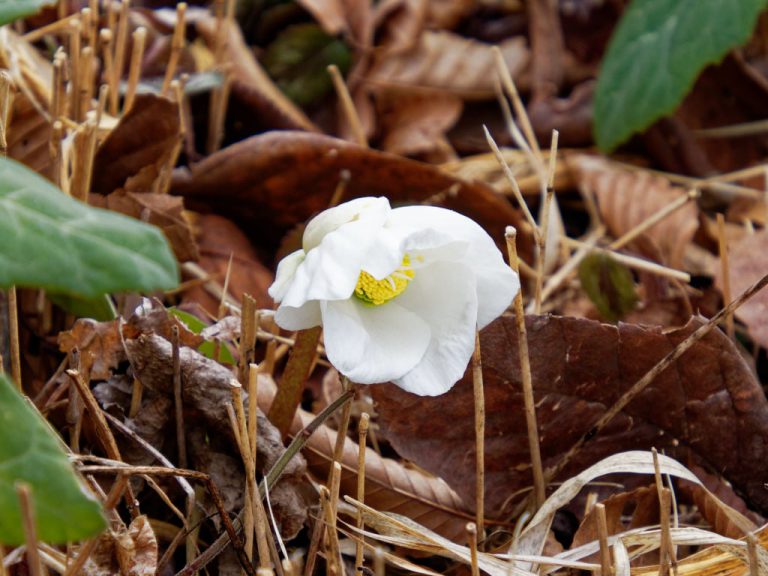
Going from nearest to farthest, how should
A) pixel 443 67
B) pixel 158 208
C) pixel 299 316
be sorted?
pixel 299 316
pixel 158 208
pixel 443 67

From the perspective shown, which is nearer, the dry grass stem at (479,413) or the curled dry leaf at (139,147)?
the dry grass stem at (479,413)

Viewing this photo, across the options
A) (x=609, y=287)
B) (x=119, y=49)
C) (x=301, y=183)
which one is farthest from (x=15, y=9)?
(x=609, y=287)

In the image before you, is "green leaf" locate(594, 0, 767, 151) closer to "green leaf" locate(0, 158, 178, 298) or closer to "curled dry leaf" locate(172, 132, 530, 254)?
"curled dry leaf" locate(172, 132, 530, 254)

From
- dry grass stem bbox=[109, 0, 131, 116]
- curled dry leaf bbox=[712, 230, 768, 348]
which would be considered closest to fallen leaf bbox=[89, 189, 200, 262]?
dry grass stem bbox=[109, 0, 131, 116]

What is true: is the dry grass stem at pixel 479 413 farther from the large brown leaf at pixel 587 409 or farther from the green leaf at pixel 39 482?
the green leaf at pixel 39 482

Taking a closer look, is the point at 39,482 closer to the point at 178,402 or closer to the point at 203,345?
the point at 178,402

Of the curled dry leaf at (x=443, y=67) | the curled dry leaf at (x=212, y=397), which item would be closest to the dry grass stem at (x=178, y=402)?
the curled dry leaf at (x=212, y=397)
